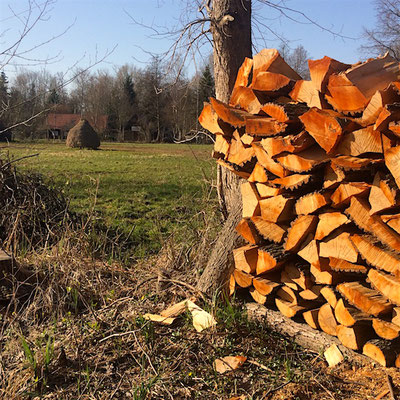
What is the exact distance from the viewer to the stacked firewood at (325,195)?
2.25 metres

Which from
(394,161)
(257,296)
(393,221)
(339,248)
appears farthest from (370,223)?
(257,296)

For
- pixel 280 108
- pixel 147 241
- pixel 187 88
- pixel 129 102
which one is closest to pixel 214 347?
pixel 280 108

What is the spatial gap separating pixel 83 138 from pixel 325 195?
2211 centimetres

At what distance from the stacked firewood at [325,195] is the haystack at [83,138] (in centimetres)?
2130

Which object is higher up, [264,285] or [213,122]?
[213,122]

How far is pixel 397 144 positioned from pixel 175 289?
1.91m

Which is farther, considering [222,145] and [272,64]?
[222,145]

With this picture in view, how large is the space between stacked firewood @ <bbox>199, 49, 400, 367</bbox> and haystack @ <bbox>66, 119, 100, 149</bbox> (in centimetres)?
2130

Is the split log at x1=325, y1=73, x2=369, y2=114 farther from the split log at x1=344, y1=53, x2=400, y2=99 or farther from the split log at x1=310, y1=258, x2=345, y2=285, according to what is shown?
the split log at x1=310, y1=258, x2=345, y2=285

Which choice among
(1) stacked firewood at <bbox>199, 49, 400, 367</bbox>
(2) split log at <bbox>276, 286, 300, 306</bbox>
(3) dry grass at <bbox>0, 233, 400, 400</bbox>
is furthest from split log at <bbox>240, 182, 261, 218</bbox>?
(3) dry grass at <bbox>0, 233, 400, 400</bbox>

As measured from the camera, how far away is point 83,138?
2323cm

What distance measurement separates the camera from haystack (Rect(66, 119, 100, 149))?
76.3ft

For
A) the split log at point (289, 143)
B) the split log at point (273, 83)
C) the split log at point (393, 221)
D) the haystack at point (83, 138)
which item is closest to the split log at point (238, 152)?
the split log at point (289, 143)

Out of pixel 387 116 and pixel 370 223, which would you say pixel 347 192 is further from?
pixel 387 116
